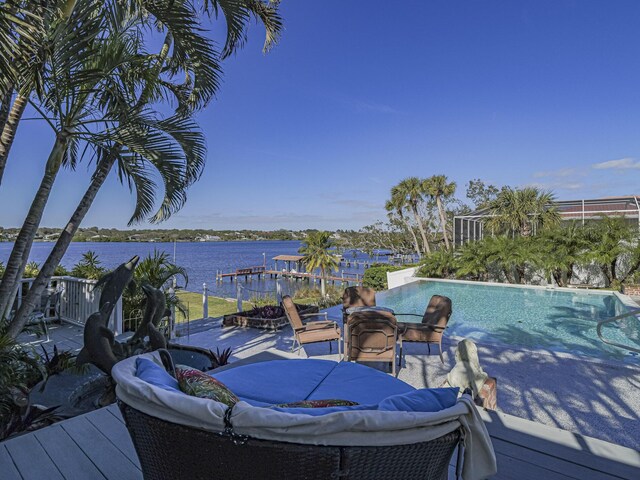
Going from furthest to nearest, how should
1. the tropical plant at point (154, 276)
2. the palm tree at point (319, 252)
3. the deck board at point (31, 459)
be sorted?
the palm tree at point (319, 252)
the tropical plant at point (154, 276)
the deck board at point (31, 459)

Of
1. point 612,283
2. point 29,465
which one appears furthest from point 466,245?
point 29,465

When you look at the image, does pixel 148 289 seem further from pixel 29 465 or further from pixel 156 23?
Result: pixel 156 23

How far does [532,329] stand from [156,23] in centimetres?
832

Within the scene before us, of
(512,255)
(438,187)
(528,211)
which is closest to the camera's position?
(512,255)

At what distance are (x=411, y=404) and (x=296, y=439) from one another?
42cm

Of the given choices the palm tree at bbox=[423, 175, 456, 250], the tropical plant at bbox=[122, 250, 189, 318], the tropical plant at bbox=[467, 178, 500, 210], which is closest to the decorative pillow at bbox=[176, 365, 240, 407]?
the tropical plant at bbox=[122, 250, 189, 318]

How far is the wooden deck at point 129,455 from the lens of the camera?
1.94 m

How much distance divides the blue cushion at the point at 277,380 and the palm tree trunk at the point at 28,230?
2.31m

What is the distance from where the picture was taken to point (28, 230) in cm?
336

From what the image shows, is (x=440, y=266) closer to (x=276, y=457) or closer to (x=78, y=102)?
(x=78, y=102)

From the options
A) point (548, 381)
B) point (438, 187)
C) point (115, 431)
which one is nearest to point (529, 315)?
point (548, 381)

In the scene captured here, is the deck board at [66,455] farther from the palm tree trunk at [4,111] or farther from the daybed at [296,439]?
the palm tree trunk at [4,111]

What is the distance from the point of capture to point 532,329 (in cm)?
727

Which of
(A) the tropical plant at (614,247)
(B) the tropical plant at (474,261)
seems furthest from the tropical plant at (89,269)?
(A) the tropical plant at (614,247)
